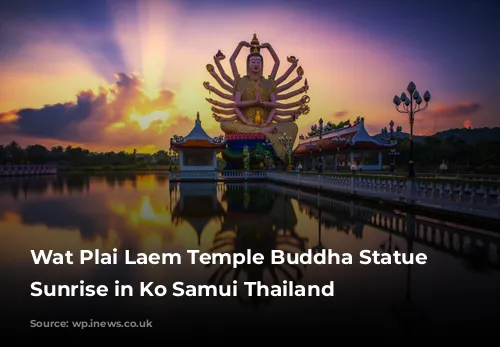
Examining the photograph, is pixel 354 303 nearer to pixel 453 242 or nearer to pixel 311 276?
pixel 311 276

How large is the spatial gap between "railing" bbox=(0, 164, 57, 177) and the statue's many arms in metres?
31.4

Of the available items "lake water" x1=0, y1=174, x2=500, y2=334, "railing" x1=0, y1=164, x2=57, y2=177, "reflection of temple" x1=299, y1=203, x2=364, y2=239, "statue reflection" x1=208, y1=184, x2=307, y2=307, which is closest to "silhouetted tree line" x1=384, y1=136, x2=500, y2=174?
"reflection of temple" x1=299, y1=203, x2=364, y2=239

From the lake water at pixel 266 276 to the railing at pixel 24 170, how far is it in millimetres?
48204

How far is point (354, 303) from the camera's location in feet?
13.8

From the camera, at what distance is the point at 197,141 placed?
35031 millimetres

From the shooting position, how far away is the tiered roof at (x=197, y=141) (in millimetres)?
34375

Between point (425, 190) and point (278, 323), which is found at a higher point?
point (425, 190)

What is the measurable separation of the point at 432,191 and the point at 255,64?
1515 inches

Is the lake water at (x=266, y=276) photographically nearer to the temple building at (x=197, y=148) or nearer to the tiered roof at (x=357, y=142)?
the temple building at (x=197, y=148)

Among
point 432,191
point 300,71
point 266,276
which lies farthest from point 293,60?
point 266,276

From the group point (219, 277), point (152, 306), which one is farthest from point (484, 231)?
point (152, 306)

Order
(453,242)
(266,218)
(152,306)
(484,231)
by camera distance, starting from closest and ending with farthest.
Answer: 1. (152,306)
2. (453,242)
3. (484,231)
4. (266,218)

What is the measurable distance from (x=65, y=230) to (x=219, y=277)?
5.87 meters

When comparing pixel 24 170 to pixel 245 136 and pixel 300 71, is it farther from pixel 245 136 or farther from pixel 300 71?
pixel 300 71
